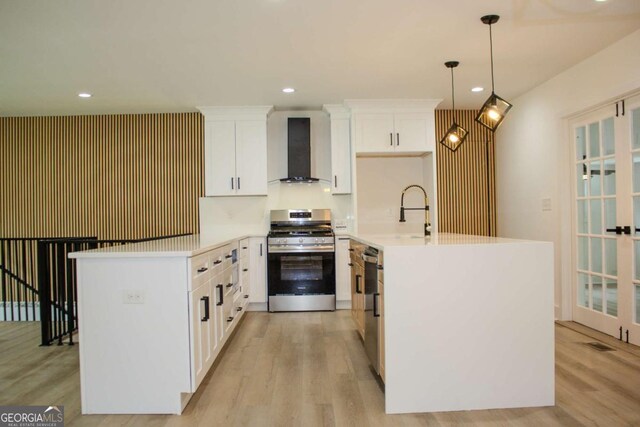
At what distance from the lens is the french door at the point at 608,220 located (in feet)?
10.8

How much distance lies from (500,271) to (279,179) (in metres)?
3.45

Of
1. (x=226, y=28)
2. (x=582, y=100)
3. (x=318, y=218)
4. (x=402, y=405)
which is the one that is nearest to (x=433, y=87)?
(x=582, y=100)

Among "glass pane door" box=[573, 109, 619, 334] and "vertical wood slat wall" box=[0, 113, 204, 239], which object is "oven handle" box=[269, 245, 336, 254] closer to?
"vertical wood slat wall" box=[0, 113, 204, 239]

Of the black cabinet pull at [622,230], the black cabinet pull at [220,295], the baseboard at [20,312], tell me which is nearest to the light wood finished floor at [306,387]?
the black cabinet pull at [220,295]

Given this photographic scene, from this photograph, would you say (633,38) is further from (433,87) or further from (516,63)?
(433,87)

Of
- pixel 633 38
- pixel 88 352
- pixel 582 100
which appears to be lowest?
pixel 88 352

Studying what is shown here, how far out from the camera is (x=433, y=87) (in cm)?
439

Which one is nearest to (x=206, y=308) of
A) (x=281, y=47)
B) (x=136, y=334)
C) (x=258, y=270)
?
(x=136, y=334)

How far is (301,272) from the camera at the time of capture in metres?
4.76

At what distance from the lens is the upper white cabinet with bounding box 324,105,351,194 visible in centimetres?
500

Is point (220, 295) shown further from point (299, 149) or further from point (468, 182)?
point (468, 182)

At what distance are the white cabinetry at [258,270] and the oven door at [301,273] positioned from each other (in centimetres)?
17

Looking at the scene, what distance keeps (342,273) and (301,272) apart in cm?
51

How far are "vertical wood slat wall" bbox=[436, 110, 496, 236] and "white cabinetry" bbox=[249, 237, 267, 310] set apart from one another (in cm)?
246
